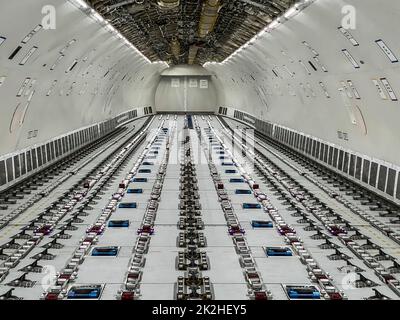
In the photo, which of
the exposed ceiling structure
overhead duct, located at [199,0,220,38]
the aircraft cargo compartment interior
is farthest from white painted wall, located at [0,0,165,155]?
overhead duct, located at [199,0,220,38]

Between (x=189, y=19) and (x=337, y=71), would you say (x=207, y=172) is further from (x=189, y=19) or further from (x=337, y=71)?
(x=189, y=19)

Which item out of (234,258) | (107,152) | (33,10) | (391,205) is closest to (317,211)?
(391,205)

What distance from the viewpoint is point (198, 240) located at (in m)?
10.7

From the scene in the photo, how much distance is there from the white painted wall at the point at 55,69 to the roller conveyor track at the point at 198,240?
251 centimetres

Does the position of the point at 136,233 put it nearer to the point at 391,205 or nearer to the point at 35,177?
the point at 391,205

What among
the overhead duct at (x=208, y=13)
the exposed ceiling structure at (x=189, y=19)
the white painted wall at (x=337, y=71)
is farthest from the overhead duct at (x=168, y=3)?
the white painted wall at (x=337, y=71)

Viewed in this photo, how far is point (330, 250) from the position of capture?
10.2 meters

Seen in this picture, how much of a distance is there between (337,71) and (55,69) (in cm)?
904

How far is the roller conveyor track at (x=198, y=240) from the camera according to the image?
8148mm

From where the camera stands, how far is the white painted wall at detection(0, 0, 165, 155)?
1238 centimetres

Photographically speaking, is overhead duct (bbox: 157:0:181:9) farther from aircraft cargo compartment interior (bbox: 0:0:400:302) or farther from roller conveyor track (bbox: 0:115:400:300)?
roller conveyor track (bbox: 0:115:400:300)

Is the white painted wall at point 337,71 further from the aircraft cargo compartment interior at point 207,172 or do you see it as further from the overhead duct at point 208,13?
the overhead duct at point 208,13

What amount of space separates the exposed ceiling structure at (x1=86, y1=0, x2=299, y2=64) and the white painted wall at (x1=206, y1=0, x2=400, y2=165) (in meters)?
0.76
